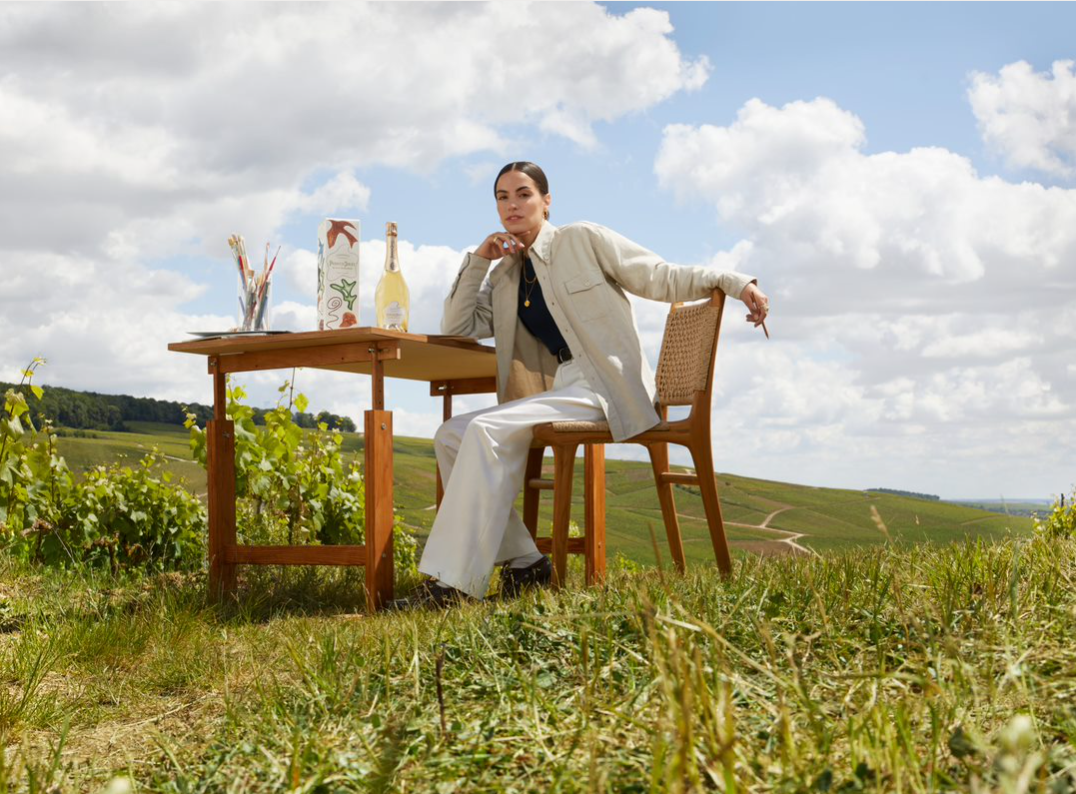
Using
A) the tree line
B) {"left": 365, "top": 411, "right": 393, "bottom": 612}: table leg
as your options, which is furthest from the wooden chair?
the tree line

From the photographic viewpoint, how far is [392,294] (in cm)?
435

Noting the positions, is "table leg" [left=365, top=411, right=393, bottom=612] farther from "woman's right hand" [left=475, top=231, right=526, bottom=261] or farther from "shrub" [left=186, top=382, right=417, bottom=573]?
"shrub" [left=186, top=382, right=417, bottom=573]

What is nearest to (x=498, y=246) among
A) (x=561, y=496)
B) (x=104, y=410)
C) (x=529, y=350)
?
(x=529, y=350)

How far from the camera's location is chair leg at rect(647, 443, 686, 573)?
13.6ft

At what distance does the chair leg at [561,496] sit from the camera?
3.83 metres

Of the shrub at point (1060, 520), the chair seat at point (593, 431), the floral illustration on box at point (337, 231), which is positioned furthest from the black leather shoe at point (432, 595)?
the shrub at point (1060, 520)

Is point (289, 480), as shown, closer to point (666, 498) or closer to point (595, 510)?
point (595, 510)

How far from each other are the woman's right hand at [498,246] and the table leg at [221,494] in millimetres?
1357

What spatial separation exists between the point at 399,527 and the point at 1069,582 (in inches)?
152

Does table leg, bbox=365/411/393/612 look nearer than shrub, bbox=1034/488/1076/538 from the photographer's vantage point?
Yes

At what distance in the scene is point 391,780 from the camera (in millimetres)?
1591

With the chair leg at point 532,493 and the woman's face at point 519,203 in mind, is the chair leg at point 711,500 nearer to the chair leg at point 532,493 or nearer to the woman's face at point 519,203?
the chair leg at point 532,493

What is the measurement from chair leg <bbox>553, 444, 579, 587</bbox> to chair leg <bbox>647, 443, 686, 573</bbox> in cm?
47

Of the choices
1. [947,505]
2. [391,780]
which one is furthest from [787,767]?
[947,505]
